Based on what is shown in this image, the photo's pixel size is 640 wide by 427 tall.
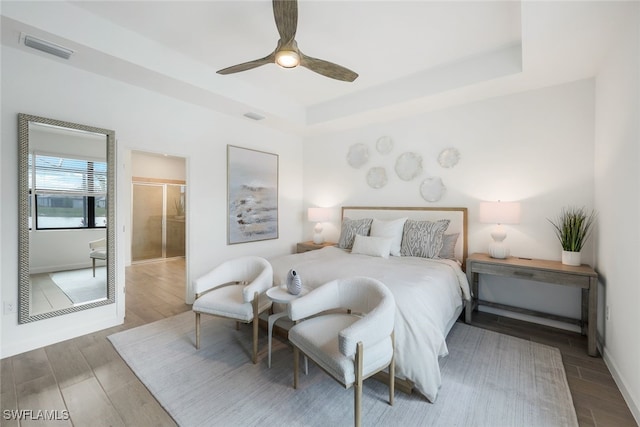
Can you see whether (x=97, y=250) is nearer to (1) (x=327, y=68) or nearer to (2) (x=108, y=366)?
(2) (x=108, y=366)

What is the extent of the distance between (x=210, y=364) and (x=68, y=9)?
10.4 feet

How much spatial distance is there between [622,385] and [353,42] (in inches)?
140

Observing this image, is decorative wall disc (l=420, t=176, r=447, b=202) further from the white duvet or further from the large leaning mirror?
the large leaning mirror

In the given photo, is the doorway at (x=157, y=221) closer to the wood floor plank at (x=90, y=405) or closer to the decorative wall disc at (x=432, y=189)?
the wood floor plank at (x=90, y=405)

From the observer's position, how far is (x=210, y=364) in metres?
2.27

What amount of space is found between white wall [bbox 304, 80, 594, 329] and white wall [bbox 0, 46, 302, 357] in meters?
2.46

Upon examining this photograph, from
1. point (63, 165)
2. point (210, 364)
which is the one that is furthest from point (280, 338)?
point (63, 165)

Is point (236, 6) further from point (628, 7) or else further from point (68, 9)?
point (628, 7)

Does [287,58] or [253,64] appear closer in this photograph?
[287,58]

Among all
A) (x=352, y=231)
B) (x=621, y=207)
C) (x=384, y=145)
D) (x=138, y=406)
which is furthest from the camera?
(x=384, y=145)

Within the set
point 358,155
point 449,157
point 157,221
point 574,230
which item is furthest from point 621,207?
point 157,221

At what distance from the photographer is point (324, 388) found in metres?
1.97

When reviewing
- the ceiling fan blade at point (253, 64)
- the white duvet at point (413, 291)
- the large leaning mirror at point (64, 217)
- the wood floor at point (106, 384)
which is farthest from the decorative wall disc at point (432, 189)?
the large leaning mirror at point (64, 217)

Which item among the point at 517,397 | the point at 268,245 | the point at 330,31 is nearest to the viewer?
the point at 517,397
